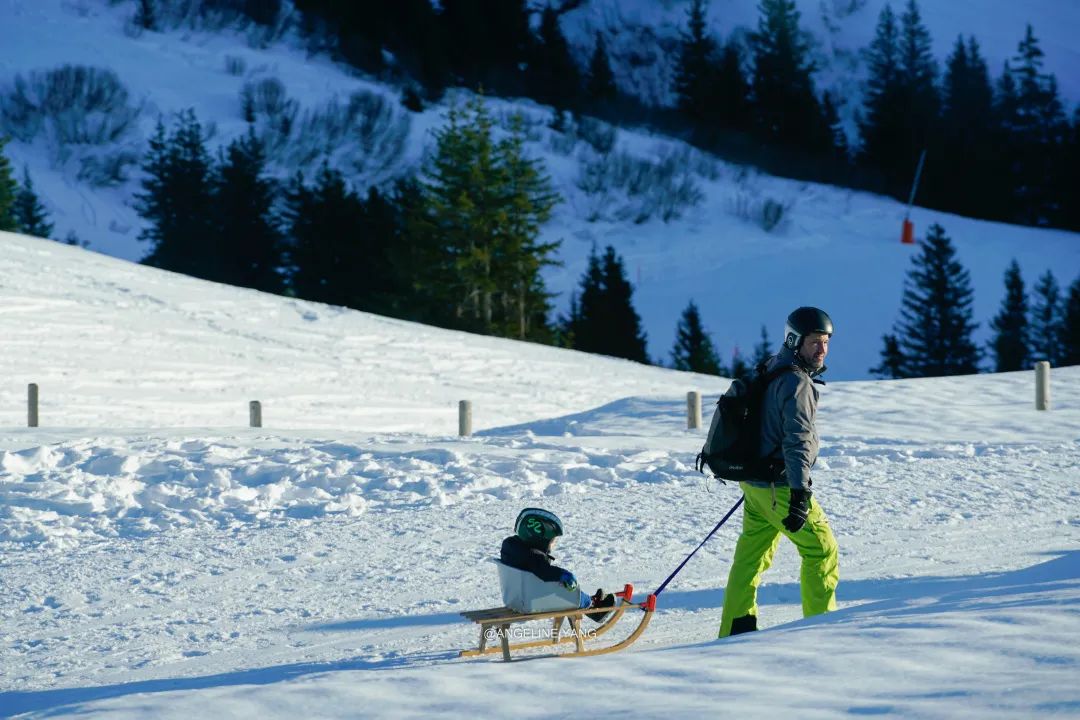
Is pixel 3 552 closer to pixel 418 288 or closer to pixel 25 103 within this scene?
pixel 418 288

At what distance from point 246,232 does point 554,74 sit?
113ft

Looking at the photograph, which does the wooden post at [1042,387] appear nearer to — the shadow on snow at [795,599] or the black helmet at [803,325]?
the shadow on snow at [795,599]

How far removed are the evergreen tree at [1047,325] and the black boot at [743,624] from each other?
54832mm

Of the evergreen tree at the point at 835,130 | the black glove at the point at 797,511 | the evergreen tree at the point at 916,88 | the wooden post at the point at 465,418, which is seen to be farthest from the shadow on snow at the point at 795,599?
the evergreen tree at the point at 835,130

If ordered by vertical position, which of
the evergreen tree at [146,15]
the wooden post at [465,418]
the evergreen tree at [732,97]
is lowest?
the wooden post at [465,418]

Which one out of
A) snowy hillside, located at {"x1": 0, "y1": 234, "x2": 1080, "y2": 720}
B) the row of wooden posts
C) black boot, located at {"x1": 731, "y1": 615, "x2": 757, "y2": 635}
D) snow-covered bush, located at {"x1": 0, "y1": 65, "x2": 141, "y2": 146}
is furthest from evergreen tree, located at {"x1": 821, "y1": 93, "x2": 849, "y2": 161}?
black boot, located at {"x1": 731, "y1": 615, "x2": 757, "y2": 635}

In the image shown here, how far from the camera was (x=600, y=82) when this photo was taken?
3312 inches

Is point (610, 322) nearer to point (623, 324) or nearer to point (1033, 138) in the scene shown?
point (623, 324)

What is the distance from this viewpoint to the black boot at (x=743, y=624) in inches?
258

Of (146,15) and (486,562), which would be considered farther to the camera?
(146,15)

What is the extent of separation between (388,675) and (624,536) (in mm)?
4841

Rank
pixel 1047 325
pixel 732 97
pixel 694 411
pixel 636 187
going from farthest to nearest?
1. pixel 732 97
2. pixel 636 187
3. pixel 1047 325
4. pixel 694 411

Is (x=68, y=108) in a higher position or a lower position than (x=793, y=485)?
higher

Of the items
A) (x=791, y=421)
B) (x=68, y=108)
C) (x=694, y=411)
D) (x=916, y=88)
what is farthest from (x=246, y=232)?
(x=791, y=421)
